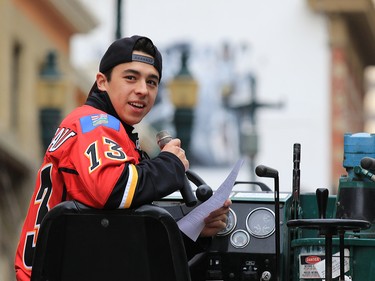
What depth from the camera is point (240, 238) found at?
6.90 meters

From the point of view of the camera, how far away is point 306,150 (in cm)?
6172

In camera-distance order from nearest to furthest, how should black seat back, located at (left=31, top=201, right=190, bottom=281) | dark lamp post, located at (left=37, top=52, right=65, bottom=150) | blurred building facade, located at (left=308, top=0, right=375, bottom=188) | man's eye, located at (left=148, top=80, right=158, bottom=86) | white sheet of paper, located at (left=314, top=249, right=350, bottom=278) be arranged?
black seat back, located at (left=31, top=201, right=190, bottom=281) < white sheet of paper, located at (left=314, top=249, right=350, bottom=278) < man's eye, located at (left=148, top=80, right=158, bottom=86) < dark lamp post, located at (left=37, top=52, right=65, bottom=150) < blurred building facade, located at (left=308, top=0, right=375, bottom=188)

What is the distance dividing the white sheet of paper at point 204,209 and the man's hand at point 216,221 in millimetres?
43

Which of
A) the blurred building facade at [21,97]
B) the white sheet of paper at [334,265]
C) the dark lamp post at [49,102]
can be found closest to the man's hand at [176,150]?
the white sheet of paper at [334,265]

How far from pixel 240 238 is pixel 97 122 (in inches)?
36.6

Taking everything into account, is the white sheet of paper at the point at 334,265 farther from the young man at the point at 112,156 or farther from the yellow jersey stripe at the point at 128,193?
the yellow jersey stripe at the point at 128,193

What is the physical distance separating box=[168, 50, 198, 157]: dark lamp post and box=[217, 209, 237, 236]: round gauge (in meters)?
15.4

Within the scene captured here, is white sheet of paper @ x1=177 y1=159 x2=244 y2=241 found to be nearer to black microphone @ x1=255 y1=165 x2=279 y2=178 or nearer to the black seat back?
black microphone @ x1=255 y1=165 x2=279 y2=178

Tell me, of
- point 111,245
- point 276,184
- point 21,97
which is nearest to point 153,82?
point 276,184

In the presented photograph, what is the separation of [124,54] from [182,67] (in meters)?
18.5

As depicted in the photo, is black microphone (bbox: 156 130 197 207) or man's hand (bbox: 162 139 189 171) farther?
black microphone (bbox: 156 130 197 207)

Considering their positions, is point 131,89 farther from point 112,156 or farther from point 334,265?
point 334,265

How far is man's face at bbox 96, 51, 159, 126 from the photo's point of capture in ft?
21.7

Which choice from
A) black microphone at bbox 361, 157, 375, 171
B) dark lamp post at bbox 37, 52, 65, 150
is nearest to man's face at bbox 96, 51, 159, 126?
black microphone at bbox 361, 157, 375, 171
